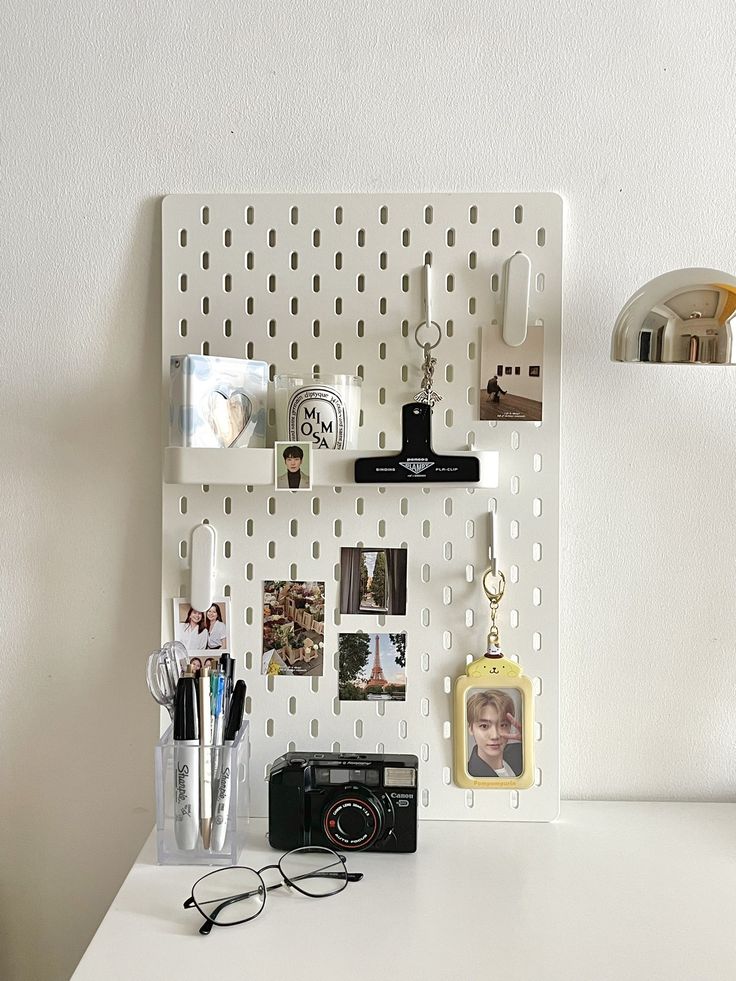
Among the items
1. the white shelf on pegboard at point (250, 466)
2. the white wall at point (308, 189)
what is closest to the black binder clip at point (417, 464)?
the white shelf on pegboard at point (250, 466)

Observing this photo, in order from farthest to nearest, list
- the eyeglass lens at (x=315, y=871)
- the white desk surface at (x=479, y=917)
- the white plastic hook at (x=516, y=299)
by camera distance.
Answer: the white plastic hook at (x=516, y=299)
the eyeglass lens at (x=315, y=871)
the white desk surface at (x=479, y=917)

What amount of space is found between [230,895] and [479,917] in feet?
0.84

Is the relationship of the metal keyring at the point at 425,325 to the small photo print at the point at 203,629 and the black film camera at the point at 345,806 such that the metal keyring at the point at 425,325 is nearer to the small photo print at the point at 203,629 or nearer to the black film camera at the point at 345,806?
the small photo print at the point at 203,629

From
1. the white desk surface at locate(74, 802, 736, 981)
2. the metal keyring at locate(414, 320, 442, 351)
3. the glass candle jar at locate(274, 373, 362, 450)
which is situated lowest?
the white desk surface at locate(74, 802, 736, 981)

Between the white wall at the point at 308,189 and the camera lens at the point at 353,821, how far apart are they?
1.00 ft

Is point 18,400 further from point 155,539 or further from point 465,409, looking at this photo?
point 465,409

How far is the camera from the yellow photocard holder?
44.2 inches

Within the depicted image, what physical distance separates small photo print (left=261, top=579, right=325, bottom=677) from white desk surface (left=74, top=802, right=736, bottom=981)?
0.67ft

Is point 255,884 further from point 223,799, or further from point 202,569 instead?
point 202,569

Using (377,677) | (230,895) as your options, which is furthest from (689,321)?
(230,895)

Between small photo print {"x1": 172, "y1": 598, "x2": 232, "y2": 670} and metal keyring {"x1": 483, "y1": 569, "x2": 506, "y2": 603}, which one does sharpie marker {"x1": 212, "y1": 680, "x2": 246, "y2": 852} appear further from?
metal keyring {"x1": 483, "y1": 569, "x2": 506, "y2": 603}

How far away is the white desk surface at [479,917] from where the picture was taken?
0.80 metres

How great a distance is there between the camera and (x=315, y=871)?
0.98m

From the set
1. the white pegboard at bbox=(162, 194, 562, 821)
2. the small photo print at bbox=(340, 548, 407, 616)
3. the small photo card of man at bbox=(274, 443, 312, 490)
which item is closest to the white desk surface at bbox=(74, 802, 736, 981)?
the white pegboard at bbox=(162, 194, 562, 821)
